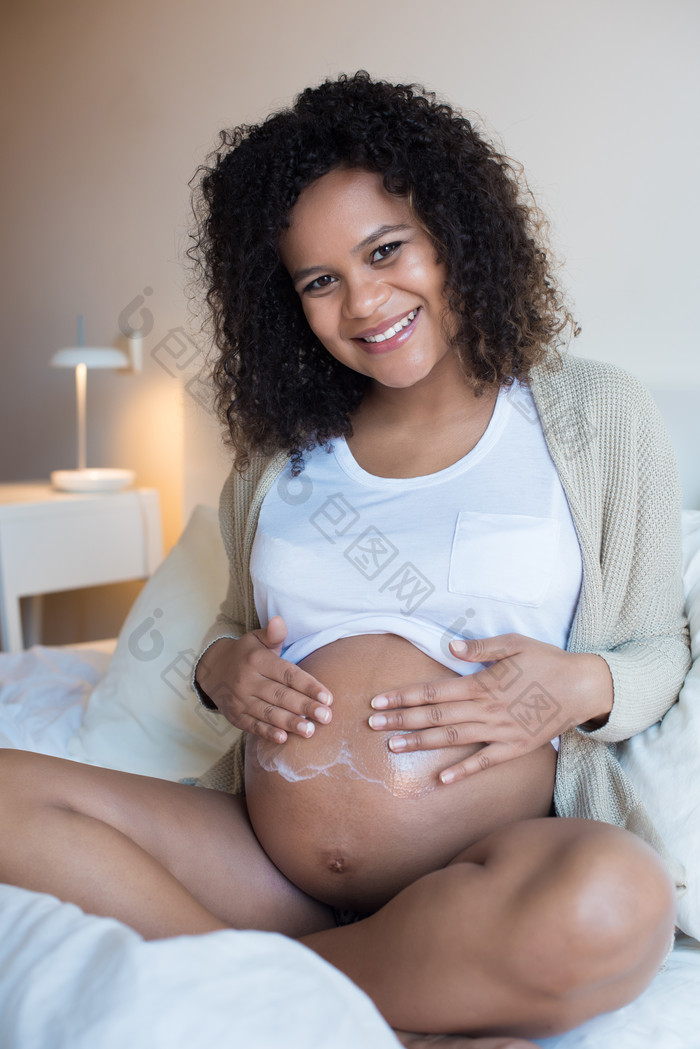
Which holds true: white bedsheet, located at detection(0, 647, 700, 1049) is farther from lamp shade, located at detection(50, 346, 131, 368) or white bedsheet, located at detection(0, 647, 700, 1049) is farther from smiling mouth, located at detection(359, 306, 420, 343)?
lamp shade, located at detection(50, 346, 131, 368)

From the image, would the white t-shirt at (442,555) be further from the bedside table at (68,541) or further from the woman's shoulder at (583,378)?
the bedside table at (68,541)

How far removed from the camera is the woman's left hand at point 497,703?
84cm

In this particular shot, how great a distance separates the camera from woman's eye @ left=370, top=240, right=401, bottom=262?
0.95 metres

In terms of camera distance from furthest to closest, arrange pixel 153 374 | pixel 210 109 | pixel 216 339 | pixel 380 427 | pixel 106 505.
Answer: pixel 153 374 → pixel 106 505 → pixel 210 109 → pixel 216 339 → pixel 380 427

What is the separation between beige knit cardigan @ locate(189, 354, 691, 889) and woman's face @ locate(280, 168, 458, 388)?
0.55 feet

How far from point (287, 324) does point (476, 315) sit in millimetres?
286

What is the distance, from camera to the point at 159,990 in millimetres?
538

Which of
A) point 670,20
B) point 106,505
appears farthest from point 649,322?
point 106,505

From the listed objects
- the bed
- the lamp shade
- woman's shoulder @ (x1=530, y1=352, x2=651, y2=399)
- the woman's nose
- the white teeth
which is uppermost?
the woman's nose

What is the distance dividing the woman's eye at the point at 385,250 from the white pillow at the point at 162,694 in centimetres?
67

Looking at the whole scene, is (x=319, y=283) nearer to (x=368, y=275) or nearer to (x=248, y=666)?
(x=368, y=275)

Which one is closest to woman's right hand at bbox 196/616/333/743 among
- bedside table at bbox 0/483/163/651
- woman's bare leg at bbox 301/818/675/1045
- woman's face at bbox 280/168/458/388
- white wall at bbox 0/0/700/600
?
woman's bare leg at bbox 301/818/675/1045

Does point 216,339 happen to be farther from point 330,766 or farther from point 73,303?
point 73,303

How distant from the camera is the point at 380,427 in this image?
1.11m
